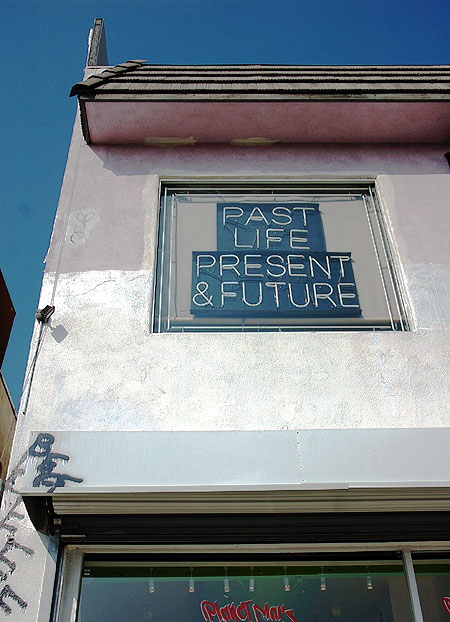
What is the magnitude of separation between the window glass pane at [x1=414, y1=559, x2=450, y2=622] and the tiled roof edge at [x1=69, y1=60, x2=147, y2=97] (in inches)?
180

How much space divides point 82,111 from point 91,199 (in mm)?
865

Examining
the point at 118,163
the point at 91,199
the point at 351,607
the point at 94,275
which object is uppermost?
the point at 118,163

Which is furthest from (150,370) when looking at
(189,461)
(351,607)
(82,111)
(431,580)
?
(82,111)

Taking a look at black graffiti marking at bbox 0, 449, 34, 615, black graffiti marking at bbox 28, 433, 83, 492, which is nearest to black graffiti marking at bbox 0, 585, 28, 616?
black graffiti marking at bbox 0, 449, 34, 615

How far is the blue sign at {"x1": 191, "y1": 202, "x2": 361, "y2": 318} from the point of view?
5.00 metres

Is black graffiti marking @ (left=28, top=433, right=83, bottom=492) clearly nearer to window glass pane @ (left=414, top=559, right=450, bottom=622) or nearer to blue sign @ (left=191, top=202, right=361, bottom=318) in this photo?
blue sign @ (left=191, top=202, right=361, bottom=318)

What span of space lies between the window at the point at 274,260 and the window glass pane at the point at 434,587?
1716 millimetres

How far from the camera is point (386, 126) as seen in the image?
593 cm

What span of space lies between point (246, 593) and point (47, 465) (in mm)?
1403

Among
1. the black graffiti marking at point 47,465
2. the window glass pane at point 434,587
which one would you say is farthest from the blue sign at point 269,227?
the window glass pane at point 434,587

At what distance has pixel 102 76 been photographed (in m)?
5.95

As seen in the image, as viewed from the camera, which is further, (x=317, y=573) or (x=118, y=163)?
(x=118, y=163)

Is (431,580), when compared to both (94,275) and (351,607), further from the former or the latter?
(94,275)

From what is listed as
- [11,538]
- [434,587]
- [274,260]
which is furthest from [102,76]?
[434,587]
